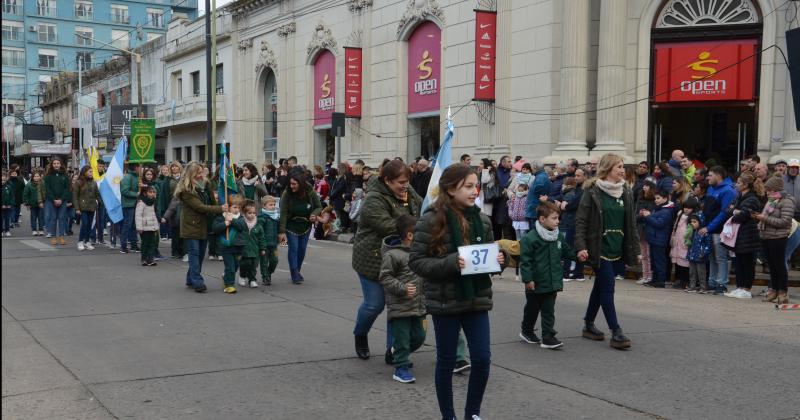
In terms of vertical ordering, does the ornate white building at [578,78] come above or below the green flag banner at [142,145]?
above

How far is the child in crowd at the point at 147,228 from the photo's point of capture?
1434cm

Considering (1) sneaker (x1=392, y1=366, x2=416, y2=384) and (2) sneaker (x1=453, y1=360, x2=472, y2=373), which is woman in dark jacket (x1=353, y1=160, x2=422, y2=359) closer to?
(1) sneaker (x1=392, y1=366, x2=416, y2=384)

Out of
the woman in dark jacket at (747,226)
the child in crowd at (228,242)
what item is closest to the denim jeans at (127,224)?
the child in crowd at (228,242)

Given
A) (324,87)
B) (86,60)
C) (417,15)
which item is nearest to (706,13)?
(417,15)

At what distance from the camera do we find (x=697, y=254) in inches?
455

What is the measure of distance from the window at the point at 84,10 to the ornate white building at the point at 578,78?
53041 millimetres

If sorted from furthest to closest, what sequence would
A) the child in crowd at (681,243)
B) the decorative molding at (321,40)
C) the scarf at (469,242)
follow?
the decorative molding at (321,40)
the child in crowd at (681,243)
the scarf at (469,242)

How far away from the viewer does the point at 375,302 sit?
6.71m

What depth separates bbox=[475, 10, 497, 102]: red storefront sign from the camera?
20.8 metres

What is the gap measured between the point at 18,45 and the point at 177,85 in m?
35.4

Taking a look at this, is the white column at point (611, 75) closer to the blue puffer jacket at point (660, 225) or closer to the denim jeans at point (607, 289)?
the blue puffer jacket at point (660, 225)

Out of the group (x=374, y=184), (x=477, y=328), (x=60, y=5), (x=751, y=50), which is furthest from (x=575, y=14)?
(x=60, y=5)

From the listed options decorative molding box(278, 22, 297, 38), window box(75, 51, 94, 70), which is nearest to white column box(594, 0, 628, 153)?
decorative molding box(278, 22, 297, 38)

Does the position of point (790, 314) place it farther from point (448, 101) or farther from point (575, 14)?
point (448, 101)
